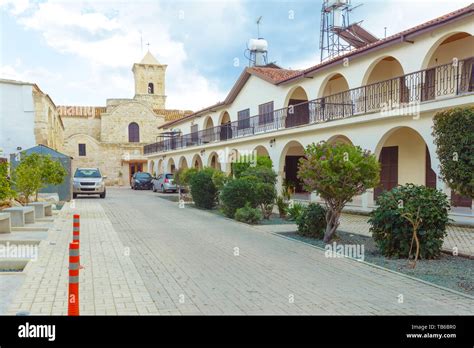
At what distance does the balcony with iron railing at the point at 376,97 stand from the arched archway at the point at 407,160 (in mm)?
1686

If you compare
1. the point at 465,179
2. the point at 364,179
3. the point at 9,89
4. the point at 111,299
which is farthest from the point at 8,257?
the point at 9,89

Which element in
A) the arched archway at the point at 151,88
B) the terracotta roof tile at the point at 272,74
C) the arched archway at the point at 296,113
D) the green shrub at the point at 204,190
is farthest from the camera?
the arched archway at the point at 151,88

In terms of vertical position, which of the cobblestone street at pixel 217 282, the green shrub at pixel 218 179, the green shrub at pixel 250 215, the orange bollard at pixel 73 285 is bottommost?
the cobblestone street at pixel 217 282

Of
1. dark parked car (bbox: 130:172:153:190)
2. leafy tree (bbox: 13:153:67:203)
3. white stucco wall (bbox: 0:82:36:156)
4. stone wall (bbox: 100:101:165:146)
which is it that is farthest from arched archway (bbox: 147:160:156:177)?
leafy tree (bbox: 13:153:67:203)

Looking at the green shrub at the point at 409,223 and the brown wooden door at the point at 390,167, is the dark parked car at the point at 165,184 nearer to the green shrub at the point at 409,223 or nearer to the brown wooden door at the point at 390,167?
the brown wooden door at the point at 390,167

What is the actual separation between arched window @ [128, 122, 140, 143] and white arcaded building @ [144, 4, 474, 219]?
84.3 ft

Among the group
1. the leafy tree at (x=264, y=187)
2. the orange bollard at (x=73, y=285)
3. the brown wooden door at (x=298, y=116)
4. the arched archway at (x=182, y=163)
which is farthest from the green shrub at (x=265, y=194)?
the arched archway at (x=182, y=163)

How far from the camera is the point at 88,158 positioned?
48.4m

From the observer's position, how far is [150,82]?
62.5 meters

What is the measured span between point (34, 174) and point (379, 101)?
1330 cm

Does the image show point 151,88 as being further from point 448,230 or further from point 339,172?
point 339,172

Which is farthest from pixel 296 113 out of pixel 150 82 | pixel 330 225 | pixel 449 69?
pixel 150 82

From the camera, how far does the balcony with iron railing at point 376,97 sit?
14.0 meters
